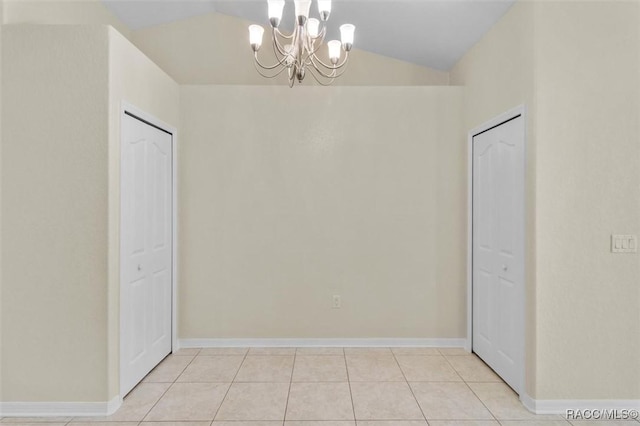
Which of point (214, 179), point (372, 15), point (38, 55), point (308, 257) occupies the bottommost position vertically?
point (308, 257)

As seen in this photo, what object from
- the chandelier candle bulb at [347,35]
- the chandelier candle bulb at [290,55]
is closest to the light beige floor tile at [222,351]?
the chandelier candle bulb at [290,55]

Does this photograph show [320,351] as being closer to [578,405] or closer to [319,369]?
[319,369]

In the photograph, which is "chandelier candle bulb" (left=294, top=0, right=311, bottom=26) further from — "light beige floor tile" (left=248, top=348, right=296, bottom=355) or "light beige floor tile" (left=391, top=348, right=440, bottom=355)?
"light beige floor tile" (left=391, top=348, right=440, bottom=355)

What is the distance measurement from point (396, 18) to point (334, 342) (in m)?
2.98

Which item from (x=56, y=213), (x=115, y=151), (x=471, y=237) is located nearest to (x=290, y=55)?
(x=115, y=151)

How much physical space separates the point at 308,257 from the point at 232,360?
3.64 ft

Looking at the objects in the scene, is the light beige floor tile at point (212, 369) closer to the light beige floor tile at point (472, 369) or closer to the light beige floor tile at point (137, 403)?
the light beige floor tile at point (137, 403)

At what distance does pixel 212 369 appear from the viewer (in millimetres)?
3027

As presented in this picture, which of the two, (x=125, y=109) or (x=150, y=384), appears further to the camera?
(x=150, y=384)

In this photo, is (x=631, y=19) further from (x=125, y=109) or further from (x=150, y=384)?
(x=150, y=384)

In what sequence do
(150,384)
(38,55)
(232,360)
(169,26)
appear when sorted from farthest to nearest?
(169,26) < (232,360) < (150,384) < (38,55)

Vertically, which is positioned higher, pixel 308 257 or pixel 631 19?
pixel 631 19

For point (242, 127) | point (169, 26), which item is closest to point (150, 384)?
point (242, 127)

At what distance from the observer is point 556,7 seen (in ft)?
7.72
